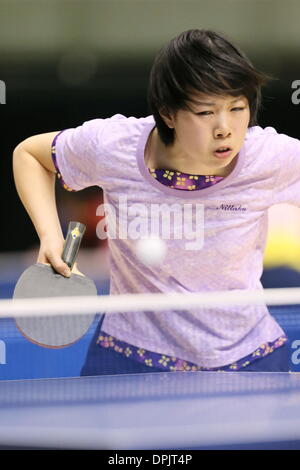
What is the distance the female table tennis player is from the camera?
120cm

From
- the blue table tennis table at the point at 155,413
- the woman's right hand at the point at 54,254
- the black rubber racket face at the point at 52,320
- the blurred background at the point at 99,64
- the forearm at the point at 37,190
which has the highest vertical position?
the blurred background at the point at 99,64

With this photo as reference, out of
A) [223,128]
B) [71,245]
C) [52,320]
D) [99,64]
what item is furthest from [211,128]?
[99,64]

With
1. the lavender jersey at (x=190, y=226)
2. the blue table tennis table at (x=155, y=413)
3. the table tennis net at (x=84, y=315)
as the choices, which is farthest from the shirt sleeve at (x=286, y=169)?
the blue table tennis table at (x=155, y=413)

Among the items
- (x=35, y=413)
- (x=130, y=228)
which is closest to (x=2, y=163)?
(x=130, y=228)

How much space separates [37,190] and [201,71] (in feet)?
1.08

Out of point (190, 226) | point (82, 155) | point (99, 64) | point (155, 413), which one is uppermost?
point (99, 64)

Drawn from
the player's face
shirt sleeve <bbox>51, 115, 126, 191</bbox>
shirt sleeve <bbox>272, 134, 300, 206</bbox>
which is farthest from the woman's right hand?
shirt sleeve <bbox>272, 134, 300, 206</bbox>

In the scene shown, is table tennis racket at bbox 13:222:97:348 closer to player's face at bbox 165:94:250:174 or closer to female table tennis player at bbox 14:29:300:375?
female table tennis player at bbox 14:29:300:375

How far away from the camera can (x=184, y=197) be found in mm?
1232

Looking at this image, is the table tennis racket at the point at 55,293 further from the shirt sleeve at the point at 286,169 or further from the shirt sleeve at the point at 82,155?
the shirt sleeve at the point at 286,169

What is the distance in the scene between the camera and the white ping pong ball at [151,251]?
1256mm

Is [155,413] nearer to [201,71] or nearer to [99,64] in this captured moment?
[201,71]

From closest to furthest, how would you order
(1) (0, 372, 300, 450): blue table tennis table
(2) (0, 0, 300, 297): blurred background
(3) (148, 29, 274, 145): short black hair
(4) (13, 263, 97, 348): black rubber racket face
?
(1) (0, 372, 300, 450): blue table tennis table → (3) (148, 29, 274, 145): short black hair → (4) (13, 263, 97, 348): black rubber racket face → (2) (0, 0, 300, 297): blurred background

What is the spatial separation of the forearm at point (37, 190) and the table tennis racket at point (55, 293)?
0.17 feet
